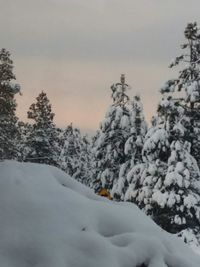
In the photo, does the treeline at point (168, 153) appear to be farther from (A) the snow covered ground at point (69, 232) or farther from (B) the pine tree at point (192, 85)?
(A) the snow covered ground at point (69, 232)

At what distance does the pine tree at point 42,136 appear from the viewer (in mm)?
39781

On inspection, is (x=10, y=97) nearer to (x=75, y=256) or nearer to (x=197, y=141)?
(x=197, y=141)

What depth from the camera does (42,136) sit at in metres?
41.2

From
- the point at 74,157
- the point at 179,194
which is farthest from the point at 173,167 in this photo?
the point at 74,157

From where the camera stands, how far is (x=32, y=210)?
7.31 metres

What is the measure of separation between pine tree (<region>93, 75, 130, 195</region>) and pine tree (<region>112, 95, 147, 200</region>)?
0.46 m

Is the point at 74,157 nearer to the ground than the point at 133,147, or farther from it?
nearer to the ground

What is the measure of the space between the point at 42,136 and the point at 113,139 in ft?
34.3

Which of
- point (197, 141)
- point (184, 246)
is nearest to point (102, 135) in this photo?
point (197, 141)

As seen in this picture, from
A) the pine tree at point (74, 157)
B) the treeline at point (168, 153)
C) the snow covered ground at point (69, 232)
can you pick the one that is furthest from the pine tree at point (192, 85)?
the pine tree at point (74, 157)

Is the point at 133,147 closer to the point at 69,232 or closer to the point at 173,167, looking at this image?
the point at 173,167

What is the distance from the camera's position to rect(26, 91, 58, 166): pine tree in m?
39.8

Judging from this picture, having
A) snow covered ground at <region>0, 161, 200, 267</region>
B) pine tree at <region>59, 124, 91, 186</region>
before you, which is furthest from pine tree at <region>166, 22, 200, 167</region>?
pine tree at <region>59, 124, 91, 186</region>

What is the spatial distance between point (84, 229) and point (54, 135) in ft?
119
